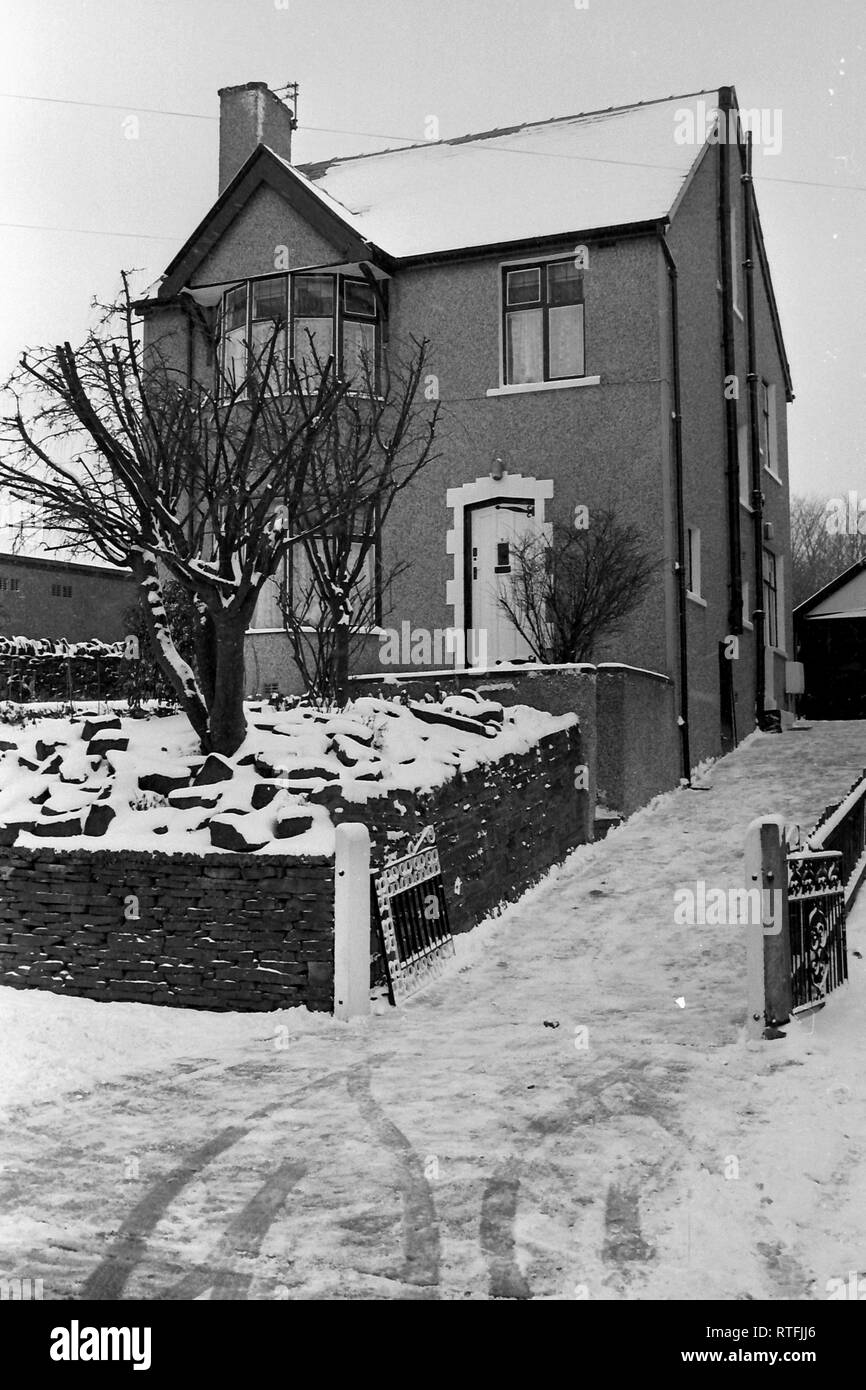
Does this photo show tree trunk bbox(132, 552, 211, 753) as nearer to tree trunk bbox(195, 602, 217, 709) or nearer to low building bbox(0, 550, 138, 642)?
tree trunk bbox(195, 602, 217, 709)

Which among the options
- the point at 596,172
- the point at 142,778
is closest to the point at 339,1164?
the point at 142,778

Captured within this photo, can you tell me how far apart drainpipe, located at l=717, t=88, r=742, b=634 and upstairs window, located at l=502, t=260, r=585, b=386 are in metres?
4.17

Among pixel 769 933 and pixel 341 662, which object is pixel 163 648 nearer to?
pixel 341 662

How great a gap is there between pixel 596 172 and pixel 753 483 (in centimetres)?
610

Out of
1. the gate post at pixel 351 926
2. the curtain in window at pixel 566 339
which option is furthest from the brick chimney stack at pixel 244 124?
the gate post at pixel 351 926

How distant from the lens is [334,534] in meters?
12.9

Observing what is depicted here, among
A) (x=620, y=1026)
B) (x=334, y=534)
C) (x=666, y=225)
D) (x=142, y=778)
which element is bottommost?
(x=620, y=1026)

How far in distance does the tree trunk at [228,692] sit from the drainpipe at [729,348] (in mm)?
11704

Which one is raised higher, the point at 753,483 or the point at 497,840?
the point at 753,483

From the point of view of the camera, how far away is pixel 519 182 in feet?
61.0

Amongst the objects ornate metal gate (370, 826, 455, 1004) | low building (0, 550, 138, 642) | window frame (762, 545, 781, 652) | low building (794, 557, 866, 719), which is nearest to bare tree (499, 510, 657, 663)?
ornate metal gate (370, 826, 455, 1004)

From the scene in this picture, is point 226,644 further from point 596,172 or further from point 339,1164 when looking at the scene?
point 596,172

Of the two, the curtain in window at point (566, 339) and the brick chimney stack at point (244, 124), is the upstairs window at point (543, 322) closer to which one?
the curtain in window at point (566, 339)

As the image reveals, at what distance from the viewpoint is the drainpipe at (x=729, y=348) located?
19.8 metres
